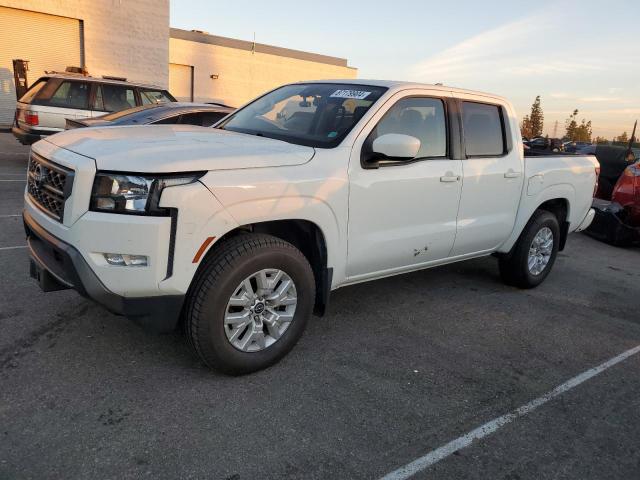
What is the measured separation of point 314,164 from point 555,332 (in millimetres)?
2542

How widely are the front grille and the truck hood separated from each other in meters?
0.15

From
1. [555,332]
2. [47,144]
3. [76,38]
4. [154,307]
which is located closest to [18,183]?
[47,144]

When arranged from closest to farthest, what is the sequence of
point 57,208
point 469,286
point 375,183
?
point 57,208 → point 375,183 → point 469,286

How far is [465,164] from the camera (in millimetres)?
4363

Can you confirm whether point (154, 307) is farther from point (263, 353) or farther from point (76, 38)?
point (76, 38)

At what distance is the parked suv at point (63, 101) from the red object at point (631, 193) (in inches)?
379

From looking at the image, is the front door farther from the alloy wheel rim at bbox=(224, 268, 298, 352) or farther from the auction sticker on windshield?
the alloy wheel rim at bbox=(224, 268, 298, 352)

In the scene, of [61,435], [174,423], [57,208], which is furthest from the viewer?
[57,208]

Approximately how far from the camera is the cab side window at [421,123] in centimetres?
388

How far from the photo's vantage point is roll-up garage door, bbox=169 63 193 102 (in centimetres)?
3269

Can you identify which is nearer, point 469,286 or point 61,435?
point 61,435

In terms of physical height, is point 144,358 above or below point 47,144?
below

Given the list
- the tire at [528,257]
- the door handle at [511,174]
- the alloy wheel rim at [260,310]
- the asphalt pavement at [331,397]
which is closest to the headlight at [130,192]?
the alloy wheel rim at [260,310]

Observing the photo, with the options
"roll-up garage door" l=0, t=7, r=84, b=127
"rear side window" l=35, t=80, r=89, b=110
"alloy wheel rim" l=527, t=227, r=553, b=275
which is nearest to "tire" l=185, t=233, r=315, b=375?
"alloy wheel rim" l=527, t=227, r=553, b=275
